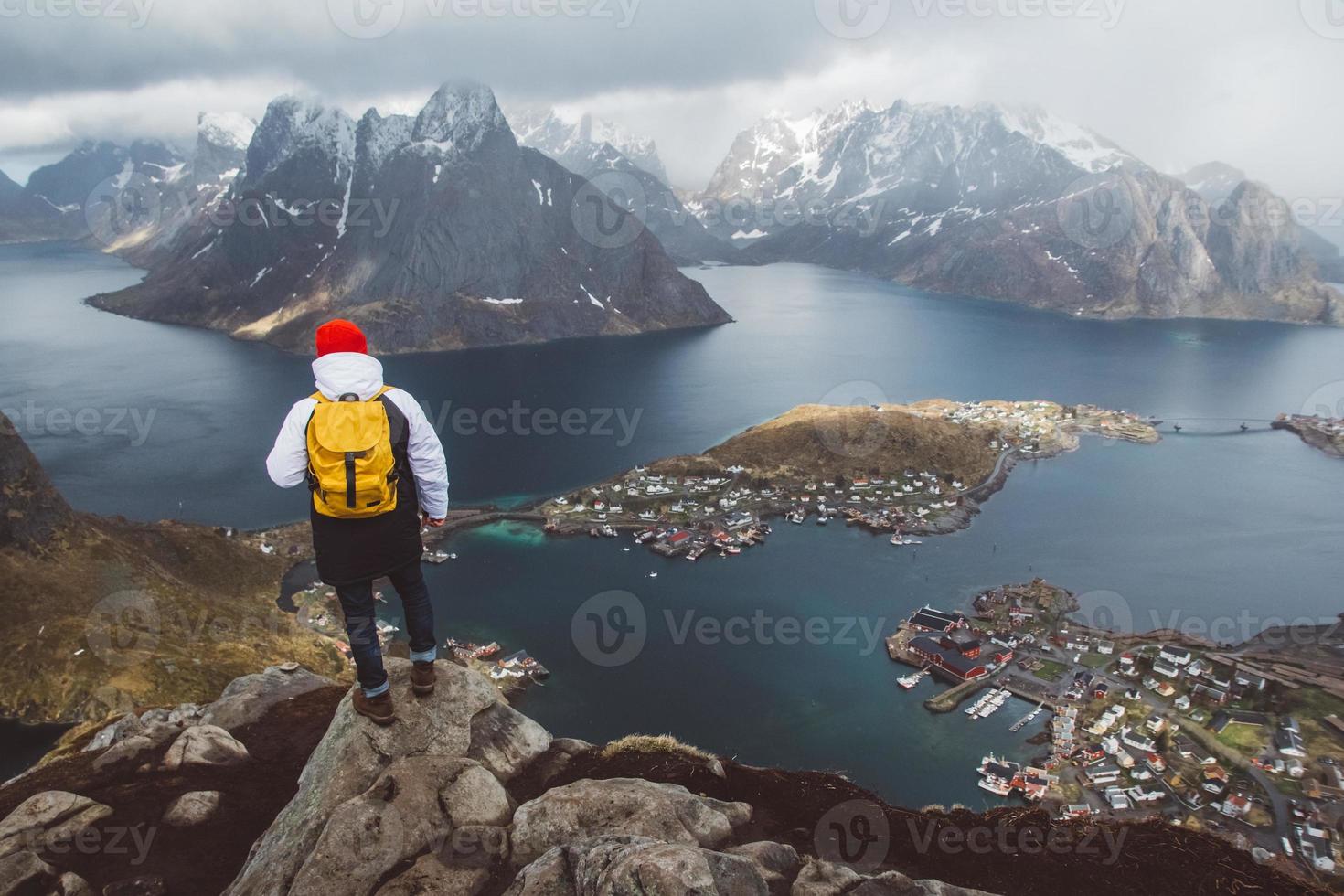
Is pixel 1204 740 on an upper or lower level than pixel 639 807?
lower

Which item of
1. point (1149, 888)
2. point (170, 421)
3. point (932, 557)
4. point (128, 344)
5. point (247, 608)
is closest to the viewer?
point (1149, 888)

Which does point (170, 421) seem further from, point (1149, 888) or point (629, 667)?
point (1149, 888)

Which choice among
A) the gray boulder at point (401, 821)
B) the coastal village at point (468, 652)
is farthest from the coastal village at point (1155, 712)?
the gray boulder at point (401, 821)

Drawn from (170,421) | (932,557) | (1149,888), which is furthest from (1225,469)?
(170,421)

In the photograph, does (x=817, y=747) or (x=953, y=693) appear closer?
(x=817, y=747)

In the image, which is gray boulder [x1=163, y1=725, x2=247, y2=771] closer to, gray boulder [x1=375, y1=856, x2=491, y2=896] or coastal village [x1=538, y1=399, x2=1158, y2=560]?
gray boulder [x1=375, y1=856, x2=491, y2=896]

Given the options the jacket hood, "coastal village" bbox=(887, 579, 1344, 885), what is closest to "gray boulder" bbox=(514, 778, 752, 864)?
the jacket hood

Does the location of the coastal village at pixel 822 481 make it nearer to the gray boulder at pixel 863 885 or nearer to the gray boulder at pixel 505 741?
the gray boulder at pixel 505 741
